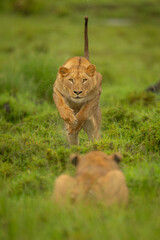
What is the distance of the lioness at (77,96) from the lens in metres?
5.56

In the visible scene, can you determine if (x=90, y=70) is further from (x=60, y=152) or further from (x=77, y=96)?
(x=60, y=152)

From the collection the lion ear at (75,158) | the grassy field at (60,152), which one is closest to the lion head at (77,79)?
the grassy field at (60,152)

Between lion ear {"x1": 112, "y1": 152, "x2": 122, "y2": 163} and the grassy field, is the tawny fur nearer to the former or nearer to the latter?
the grassy field

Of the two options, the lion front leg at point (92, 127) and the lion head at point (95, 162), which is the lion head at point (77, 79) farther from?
the lion head at point (95, 162)

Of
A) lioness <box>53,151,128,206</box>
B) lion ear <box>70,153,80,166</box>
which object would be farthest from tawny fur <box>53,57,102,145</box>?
lioness <box>53,151,128,206</box>

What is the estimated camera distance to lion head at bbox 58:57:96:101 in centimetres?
551

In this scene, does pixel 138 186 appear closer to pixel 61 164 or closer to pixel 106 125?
pixel 61 164

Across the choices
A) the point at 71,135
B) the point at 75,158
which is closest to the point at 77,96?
the point at 71,135

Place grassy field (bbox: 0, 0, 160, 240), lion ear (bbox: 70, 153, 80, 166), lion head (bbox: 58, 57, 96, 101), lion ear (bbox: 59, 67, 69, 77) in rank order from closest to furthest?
grassy field (bbox: 0, 0, 160, 240) < lion ear (bbox: 70, 153, 80, 166) < lion head (bbox: 58, 57, 96, 101) < lion ear (bbox: 59, 67, 69, 77)

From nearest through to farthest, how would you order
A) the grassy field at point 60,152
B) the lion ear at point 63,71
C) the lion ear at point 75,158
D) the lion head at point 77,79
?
the grassy field at point 60,152, the lion ear at point 75,158, the lion head at point 77,79, the lion ear at point 63,71

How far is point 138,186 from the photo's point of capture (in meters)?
4.07

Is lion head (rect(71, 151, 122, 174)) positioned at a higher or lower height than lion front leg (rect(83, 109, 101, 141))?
higher

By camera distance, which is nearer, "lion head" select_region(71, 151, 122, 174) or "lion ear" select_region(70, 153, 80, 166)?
"lion head" select_region(71, 151, 122, 174)

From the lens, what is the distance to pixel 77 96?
552cm
